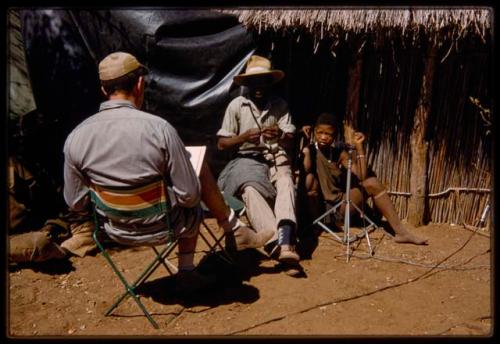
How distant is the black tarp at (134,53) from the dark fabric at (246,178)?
898mm

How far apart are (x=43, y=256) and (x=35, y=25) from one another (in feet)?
8.35

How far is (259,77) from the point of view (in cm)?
528

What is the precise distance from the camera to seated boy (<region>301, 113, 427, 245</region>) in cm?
539

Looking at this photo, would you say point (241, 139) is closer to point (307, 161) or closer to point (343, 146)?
point (307, 161)

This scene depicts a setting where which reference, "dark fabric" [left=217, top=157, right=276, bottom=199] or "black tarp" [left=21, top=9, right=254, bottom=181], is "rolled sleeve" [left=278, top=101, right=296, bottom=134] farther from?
"black tarp" [left=21, top=9, right=254, bottom=181]

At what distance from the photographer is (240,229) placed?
4250mm

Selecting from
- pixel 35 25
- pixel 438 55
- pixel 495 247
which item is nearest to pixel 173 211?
pixel 495 247

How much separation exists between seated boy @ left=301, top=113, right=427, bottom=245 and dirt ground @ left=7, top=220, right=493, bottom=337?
0.48m

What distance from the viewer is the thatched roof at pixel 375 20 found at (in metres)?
4.96

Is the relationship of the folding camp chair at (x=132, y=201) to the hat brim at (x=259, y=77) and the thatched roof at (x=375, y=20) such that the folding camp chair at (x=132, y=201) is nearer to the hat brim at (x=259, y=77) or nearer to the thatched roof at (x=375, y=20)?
→ the hat brim at (x=259, y=77)

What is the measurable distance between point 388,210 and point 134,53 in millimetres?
3251

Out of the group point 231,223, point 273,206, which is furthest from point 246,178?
point 231,223

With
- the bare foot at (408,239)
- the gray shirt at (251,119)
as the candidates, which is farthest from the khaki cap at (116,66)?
the bare foot at (408,239)

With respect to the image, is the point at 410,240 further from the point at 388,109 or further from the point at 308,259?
the point at 388,109
